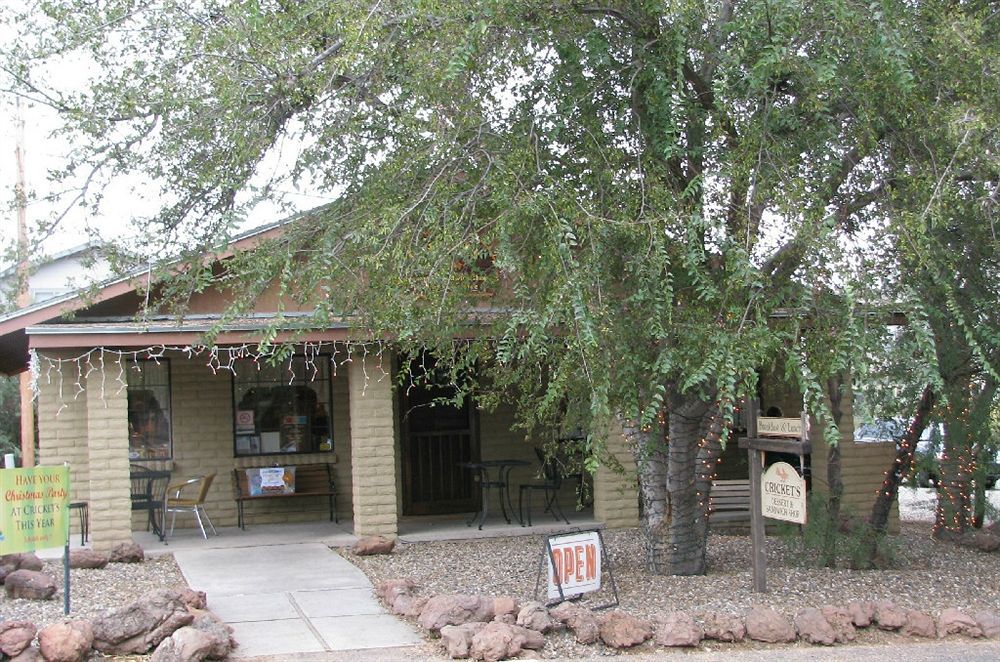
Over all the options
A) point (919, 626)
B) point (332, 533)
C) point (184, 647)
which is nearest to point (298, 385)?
point (332, 533)

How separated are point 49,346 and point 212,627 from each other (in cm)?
553

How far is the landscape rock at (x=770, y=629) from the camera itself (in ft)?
27.1

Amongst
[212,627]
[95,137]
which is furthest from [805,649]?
[95,137]

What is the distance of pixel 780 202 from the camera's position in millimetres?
7543

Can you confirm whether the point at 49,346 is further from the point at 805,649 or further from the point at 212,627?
the point at 805,649

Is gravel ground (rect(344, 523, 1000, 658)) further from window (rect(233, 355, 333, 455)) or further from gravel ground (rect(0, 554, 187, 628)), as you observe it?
window (rect(233, 355, 333, 455))

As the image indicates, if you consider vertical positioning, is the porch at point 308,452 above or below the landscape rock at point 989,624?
above

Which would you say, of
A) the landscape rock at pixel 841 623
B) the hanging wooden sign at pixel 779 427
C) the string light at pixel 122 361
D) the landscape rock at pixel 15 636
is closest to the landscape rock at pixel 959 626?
the landscape rock at pixel 841 623

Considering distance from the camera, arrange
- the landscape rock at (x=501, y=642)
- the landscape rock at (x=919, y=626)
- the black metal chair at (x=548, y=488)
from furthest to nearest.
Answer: the black metal chair at (x=548, y=488) → the landscape rock at (x=919, y=626) → the landscape rock at (x=501, y=642)

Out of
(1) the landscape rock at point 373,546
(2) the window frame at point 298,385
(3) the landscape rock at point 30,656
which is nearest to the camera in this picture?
(3) the landscape rock at point 30,656

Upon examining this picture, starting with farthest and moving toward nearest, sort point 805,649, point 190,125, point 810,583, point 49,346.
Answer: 1. point 49,346
2. point 810,583
3. point 190,125
4. point 805,649

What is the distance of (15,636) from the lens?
24.0ft

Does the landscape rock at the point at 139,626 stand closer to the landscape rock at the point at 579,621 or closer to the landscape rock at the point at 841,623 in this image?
the landscape rock at the point at 579,621

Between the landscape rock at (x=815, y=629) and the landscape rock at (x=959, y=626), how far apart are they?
927mm
